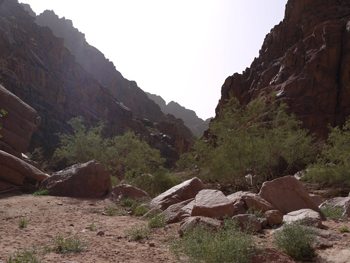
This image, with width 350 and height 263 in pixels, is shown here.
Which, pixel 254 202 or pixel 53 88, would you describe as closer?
pixel 254 202

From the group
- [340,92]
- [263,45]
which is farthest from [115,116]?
[340,92]

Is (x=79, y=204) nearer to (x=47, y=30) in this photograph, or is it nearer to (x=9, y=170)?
(x=9, y=170)

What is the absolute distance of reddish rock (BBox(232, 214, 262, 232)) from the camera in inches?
354

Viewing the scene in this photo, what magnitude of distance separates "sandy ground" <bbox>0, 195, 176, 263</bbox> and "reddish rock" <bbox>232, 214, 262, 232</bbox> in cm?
150

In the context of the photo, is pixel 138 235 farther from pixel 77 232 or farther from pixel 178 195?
pixel 178 195

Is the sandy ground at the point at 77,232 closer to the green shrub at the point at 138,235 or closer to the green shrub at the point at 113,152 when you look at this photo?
the green shrub at the point at 138,235

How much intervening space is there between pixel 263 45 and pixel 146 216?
6782 cm

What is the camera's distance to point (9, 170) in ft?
65.9

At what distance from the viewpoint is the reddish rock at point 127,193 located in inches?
675

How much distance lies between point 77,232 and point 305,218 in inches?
213

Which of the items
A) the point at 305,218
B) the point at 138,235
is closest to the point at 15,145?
the point at 138,235

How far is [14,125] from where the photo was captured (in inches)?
981

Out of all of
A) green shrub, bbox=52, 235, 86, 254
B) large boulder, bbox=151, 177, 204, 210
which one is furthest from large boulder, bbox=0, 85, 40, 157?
green shrub, bbox=52, 235, 86, 254

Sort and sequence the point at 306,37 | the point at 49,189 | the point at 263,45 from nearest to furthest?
the point at 49,189
the point at 306,37
the point at 263,45
